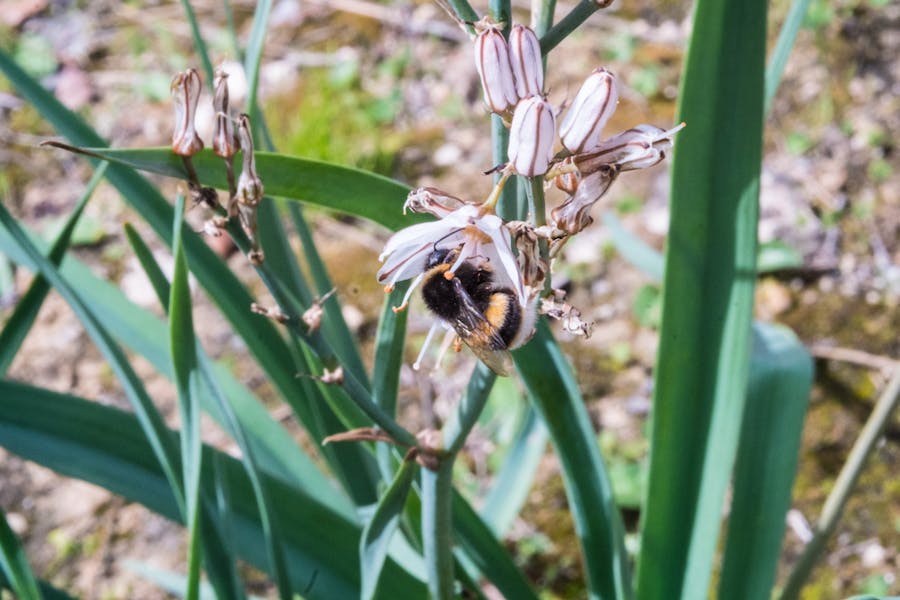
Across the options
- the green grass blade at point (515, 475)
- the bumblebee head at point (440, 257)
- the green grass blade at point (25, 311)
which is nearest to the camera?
the bumblebee head at point (440, 257)

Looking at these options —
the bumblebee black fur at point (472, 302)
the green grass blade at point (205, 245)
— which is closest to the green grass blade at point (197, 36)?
the green grass blade at point (205, 245)

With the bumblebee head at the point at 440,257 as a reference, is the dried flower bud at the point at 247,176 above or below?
above

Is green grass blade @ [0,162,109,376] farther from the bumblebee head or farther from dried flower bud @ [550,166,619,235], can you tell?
dried flower bud @ [550,166,619,235]

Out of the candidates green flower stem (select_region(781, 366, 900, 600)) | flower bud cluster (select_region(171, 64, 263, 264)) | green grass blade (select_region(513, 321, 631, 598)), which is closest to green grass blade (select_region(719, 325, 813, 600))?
green flower stem (select_region(781, 366, 900, 600))

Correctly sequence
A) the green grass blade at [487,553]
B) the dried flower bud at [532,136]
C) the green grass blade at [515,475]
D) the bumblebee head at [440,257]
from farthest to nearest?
the green grass blade at [515,475]
the green grass blade at [487,553]
the bumblebee head at [440,257]
the dried flower bud at [532,136]

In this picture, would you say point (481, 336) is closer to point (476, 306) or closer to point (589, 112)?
point (476, 306)

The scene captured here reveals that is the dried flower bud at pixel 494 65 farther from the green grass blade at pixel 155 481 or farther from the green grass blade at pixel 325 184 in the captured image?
the green grass blade at pixel 155 481
